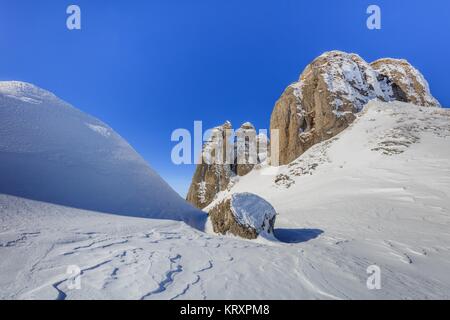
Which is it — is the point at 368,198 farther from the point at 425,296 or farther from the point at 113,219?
the point at 113,219

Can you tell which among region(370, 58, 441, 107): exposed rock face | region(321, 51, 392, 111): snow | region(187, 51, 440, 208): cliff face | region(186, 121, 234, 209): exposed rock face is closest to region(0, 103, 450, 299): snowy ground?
region(187, 51, 440, 208): cliff face

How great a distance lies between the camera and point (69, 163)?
35.3 feet

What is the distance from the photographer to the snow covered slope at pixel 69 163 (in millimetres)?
9125

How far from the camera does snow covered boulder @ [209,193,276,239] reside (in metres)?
9.32

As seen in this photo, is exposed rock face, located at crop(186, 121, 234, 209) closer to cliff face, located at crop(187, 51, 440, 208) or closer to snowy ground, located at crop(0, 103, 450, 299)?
cliff face, located at crop(187, 51, 440, 208)

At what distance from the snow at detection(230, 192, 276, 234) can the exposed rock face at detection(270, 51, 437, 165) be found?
42108 millimetres

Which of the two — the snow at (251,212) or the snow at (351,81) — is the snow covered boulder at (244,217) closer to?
the snow at (251,212)

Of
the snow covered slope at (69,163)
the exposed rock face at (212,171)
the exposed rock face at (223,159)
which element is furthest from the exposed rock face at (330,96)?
the snow covered slope at (69,163)

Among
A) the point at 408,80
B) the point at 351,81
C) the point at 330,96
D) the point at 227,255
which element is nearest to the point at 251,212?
the point at 227,255

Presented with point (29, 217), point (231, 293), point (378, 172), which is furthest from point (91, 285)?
point (378, 172)

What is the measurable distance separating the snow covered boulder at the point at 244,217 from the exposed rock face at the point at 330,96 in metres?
42.2

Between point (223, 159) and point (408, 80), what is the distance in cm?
4954

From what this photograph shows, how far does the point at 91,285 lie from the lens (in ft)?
12.8

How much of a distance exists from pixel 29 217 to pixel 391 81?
70259mm
